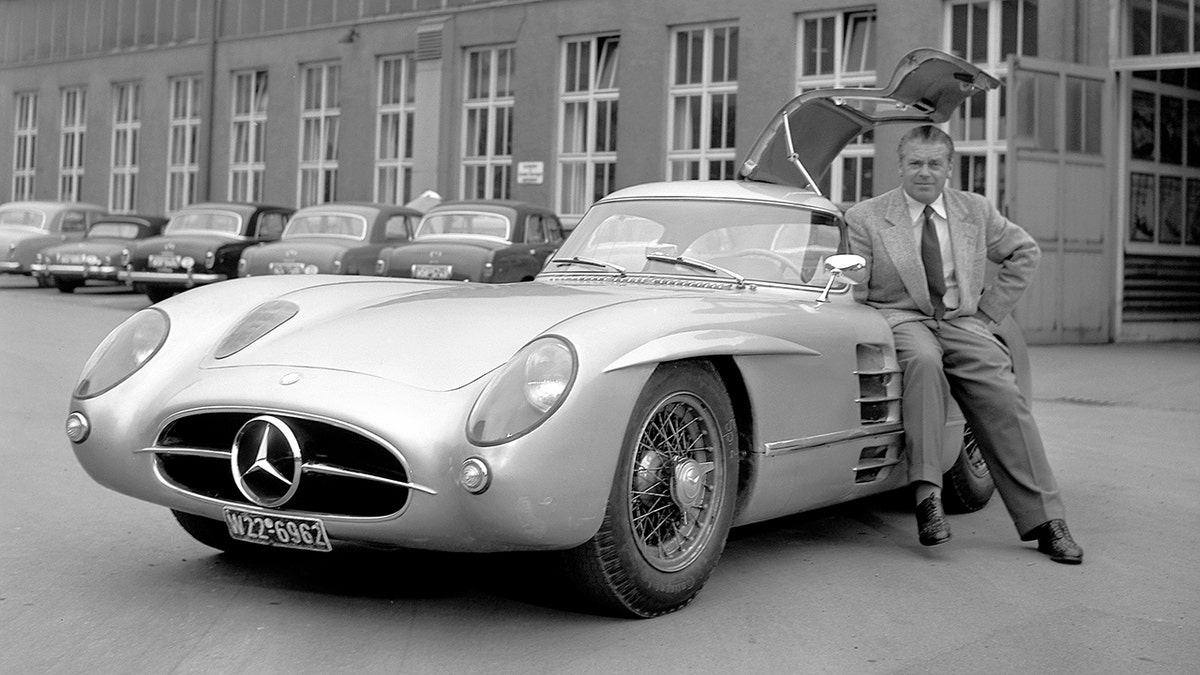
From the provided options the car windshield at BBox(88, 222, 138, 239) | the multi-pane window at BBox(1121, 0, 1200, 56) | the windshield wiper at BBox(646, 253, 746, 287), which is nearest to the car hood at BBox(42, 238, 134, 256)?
the car windshield at BBox(88, 222, 138, 239)

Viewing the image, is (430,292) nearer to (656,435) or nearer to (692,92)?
(656,435)

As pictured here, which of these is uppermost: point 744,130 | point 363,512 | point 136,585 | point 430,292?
point 744,130

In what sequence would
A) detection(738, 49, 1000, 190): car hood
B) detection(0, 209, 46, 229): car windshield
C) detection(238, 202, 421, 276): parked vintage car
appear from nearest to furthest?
detection(738, 49, 1000, 190): car hood → detection(238, 202, 421, 276): parked vintage car → detection(0, 209, 46, 229): car windshield

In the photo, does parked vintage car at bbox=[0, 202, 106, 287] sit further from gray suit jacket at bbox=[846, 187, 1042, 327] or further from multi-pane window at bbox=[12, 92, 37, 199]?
gray suit jacket at bbox=[846, 187, 1042, 327]

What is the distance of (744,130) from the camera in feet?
71.5

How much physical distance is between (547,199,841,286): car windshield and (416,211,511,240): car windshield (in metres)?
9.99

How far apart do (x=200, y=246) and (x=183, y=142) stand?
49.8ft

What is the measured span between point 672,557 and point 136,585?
1684 millimetres

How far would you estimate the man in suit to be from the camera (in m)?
5.03

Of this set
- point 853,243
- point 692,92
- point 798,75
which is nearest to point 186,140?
point 692,92

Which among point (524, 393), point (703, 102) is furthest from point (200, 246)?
point (524, 393)

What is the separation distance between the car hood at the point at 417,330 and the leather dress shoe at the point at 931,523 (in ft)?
4.73

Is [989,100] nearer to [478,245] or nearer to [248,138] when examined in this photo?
[478,245]

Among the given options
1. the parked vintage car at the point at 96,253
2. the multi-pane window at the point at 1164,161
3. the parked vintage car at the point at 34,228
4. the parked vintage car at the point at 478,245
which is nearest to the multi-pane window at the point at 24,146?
the parked vintage car at the point at 34,228
